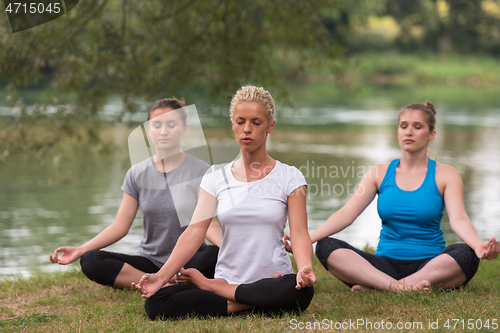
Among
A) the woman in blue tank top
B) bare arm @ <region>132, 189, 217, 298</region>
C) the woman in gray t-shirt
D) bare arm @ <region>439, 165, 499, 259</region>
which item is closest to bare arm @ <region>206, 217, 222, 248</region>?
the woman in gray t-shirt

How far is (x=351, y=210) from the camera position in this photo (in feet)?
13.2

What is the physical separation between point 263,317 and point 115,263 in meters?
1.24

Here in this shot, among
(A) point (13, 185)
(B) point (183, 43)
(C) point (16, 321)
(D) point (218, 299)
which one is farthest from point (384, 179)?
(A) point (13, 185)

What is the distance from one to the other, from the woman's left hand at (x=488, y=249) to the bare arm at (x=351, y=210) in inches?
32.3

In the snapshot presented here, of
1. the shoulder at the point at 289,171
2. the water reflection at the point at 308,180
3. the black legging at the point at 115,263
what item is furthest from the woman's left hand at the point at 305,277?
the water reflection at the point at 308,180

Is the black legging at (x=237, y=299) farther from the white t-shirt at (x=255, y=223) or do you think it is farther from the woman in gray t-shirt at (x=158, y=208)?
the woman in gray t-shirt at (x=158, y=208)

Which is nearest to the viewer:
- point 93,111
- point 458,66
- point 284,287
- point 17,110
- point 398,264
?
point 284,287

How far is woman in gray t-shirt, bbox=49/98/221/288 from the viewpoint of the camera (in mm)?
3928

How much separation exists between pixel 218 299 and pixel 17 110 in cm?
457

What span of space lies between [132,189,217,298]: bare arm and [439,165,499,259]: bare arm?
161cm

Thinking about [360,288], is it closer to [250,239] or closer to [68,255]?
[250,239]

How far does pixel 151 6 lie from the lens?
7.86 m

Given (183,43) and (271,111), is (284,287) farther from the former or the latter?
(183,43)

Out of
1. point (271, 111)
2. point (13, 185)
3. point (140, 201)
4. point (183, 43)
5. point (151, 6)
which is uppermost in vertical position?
point (151, 6)
